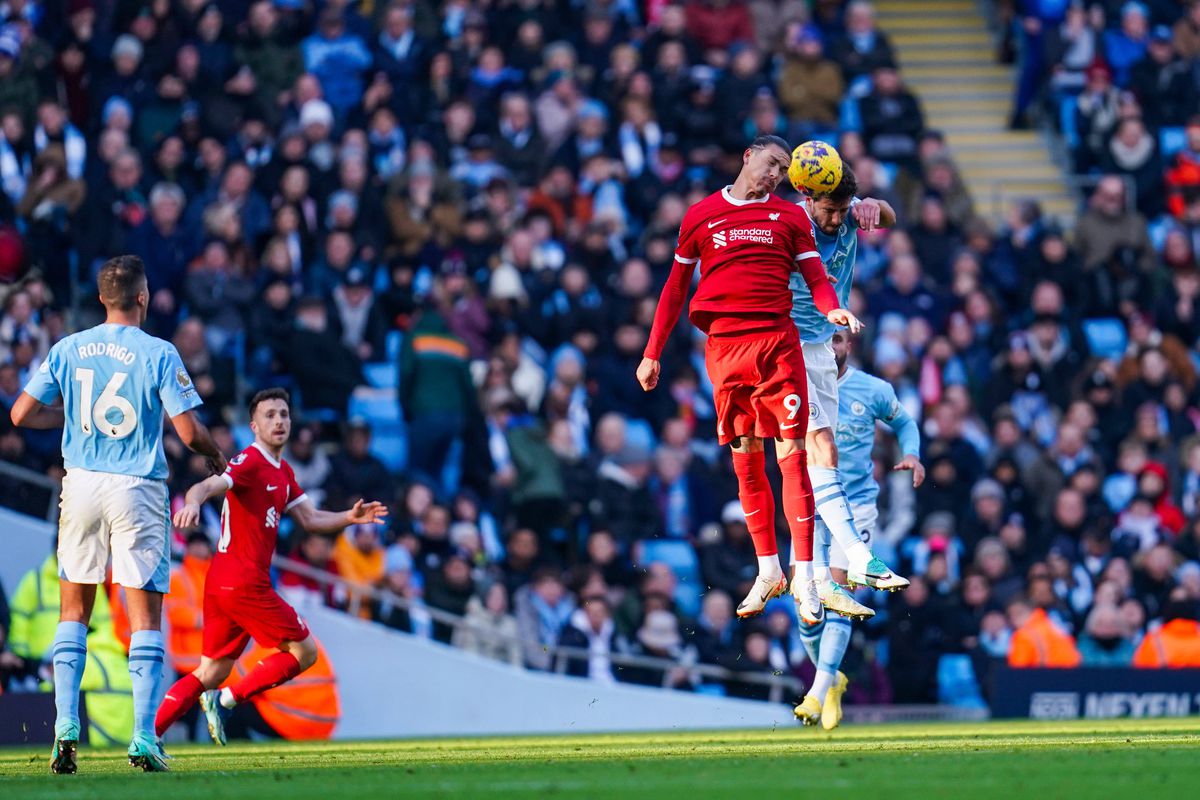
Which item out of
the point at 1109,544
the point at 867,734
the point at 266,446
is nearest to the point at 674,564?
the point at 1109,544

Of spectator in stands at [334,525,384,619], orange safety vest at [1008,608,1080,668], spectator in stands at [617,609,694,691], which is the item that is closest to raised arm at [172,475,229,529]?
spectator in stands at [334,525,384,619]

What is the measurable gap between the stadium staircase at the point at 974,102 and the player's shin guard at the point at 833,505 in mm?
13645

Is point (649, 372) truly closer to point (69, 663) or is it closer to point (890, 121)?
point (69, 663)

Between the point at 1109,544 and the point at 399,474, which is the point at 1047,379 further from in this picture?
the point at 399,474

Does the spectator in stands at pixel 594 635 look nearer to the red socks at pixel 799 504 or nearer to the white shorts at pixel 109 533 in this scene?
the red socks at pixel 799 504

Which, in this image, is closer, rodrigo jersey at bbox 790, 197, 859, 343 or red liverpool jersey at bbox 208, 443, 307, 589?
rodrigo jersey at bbox 790, 197, 859, 343

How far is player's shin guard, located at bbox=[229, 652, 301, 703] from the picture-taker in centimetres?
1373

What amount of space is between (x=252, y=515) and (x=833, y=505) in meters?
3.61

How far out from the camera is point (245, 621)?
13.5 m

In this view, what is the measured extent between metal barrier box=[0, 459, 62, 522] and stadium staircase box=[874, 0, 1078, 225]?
1252 centimetres

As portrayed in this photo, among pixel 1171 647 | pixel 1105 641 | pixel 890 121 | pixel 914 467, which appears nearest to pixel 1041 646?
pixel 1105 641

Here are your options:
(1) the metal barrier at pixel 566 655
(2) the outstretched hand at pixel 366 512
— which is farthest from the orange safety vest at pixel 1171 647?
(2) the outstretched hand at pixel 366 512

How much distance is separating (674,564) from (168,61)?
24.0ft

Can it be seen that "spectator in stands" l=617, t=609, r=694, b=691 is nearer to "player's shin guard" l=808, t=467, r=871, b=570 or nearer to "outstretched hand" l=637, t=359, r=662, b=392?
"player's shin guard" l=808, t=467, r=871, b=570
